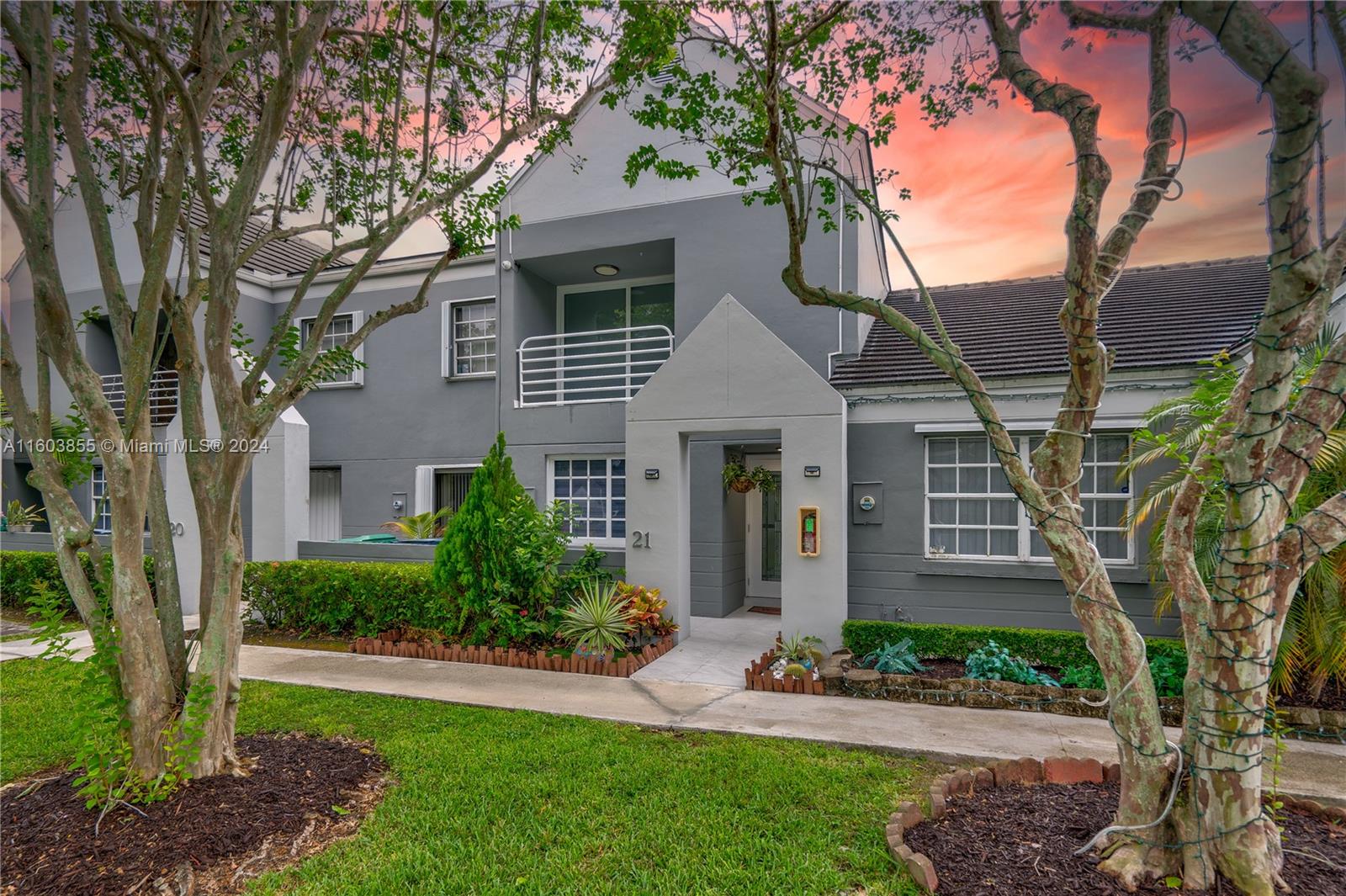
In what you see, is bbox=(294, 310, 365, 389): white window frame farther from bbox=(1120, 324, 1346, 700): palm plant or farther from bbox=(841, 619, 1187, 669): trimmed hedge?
bbox=(1120, 324, 1346, 700): palm plant

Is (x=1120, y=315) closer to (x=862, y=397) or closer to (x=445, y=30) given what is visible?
(x=862, y=397)

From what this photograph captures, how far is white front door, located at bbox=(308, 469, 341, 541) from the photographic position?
14.1 meters

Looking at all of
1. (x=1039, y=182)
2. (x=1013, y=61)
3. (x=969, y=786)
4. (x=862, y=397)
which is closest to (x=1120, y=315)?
(x=862, y=397)

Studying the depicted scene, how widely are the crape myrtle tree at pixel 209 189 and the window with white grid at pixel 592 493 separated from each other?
473 cm

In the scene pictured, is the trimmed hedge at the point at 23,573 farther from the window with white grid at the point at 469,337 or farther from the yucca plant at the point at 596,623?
the yucca plant at the point at 596,623

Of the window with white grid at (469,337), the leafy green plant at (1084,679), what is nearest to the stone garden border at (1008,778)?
the leafy green plant at (1084,679)

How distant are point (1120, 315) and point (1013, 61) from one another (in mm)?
7502

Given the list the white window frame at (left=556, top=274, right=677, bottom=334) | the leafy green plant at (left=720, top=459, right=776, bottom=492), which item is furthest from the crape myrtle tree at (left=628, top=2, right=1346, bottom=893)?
the white window frame at (left=556, top=274, right=677, bottom=334)

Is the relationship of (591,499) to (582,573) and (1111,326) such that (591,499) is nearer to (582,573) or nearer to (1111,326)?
(582,573)

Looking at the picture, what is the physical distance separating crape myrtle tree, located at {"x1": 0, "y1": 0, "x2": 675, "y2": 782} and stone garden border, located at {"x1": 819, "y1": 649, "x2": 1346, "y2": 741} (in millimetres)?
5505

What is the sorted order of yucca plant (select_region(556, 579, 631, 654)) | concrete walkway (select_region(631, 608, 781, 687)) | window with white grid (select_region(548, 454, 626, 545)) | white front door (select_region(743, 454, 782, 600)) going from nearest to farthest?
concrete walkway (select_region(631, 608, 781, 687)) → yucca plant (select_region(556, 579, 631, 654)) → window with white grid (select_region(548, 454, 626, 545)) → white front door (select_region(743, 454, 782, 600))

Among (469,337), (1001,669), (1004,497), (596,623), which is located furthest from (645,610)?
(469,337)

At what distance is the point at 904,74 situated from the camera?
213 inches

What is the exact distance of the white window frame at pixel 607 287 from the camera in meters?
13.0
